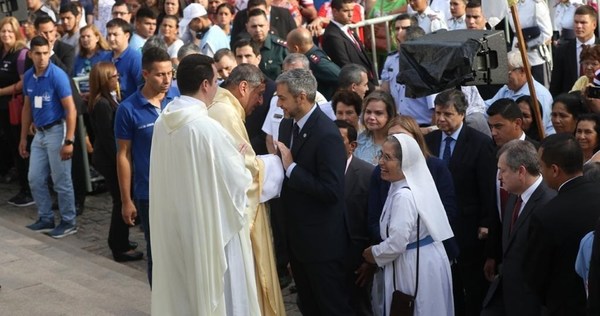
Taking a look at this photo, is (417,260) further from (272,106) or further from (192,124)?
(272,106)

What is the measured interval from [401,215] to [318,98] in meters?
2.52

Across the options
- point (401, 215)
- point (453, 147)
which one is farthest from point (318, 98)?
point (401, 215)

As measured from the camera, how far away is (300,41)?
34.9 ft

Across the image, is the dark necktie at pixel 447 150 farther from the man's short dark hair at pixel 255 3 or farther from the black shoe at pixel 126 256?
the man's short dark hair at pixel 255 3

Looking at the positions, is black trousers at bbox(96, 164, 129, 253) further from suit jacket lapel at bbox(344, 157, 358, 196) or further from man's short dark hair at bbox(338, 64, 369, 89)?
suit jacket lapel at bbox(344, 157, 358, 196)

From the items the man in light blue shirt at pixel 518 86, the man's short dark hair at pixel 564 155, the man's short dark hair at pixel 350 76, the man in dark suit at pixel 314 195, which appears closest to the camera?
the man's short dark hair at pixel 564 155

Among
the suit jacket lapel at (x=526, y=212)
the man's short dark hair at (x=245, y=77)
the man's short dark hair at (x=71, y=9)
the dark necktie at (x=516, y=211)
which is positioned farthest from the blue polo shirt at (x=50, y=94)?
the suit jacket lapel at (x=526, y=212)

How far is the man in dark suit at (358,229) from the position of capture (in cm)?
751

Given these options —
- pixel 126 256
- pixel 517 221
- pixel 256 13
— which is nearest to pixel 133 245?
pixel 126 256

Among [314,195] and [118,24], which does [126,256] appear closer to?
[118,24]

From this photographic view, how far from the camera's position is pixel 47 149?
36.4 ft

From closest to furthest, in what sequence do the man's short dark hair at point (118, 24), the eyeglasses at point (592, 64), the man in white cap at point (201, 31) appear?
the eyeglasses at point (592, 64) < the man's short dark hair at point (118, 24) < the man in white cap at point (201, 31)

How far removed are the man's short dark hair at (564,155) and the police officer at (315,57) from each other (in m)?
4.63

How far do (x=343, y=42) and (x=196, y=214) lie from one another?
18.2ft
